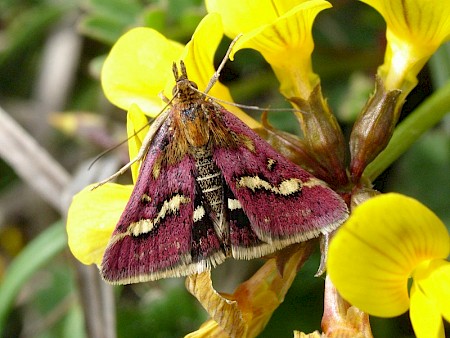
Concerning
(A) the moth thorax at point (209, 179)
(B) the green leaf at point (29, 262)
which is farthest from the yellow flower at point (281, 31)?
(B) the green leaf at point (29, 262)

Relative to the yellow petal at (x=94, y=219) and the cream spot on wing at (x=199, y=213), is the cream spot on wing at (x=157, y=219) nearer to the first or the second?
the cream spot on wing at (x=199, y=213)

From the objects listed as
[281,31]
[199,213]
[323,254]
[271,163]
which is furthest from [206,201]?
[281,31]

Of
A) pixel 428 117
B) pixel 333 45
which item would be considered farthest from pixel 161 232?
pixel 333 45

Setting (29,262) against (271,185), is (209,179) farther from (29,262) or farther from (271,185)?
(29,262)

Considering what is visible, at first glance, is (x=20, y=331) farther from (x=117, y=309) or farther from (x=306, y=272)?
(x=306, y=272)

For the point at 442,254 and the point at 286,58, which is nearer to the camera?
the point at 442,254
